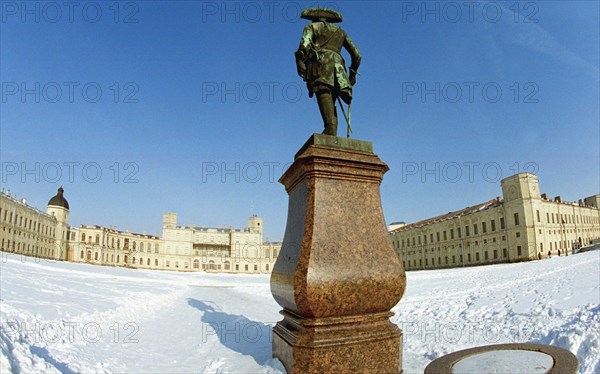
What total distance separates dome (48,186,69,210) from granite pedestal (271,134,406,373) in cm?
8334

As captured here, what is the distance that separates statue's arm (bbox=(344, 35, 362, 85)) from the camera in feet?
16.9

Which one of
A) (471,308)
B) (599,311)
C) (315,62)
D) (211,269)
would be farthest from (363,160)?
(211,269)

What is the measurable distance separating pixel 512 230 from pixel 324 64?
49.9 metres

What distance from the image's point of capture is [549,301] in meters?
6.81

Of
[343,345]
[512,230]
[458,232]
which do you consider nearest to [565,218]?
[512,230]

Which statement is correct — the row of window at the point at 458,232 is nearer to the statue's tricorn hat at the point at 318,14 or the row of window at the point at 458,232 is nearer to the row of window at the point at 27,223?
the statue's tricorn hat at the point at 318,14

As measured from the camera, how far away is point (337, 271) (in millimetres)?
3750

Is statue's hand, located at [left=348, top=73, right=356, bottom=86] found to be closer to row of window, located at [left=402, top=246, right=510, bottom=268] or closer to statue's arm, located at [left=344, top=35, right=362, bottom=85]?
statue's arm, located at [left=344, top=35, right=362, bottom=85]

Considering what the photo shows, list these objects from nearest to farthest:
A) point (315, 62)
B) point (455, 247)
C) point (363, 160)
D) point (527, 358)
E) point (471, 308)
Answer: point (527, 358) → point (363, 160) → point (315, 62) → point (471, 308) → point (455, 247)

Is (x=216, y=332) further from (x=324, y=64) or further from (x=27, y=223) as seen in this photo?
(x=27, y=223)

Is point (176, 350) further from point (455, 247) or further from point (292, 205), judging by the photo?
point (455, 247)

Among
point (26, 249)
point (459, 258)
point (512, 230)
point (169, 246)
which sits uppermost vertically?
point (512, 230)

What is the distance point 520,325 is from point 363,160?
158 inches

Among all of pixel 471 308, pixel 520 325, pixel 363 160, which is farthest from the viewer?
pixel 471 308
